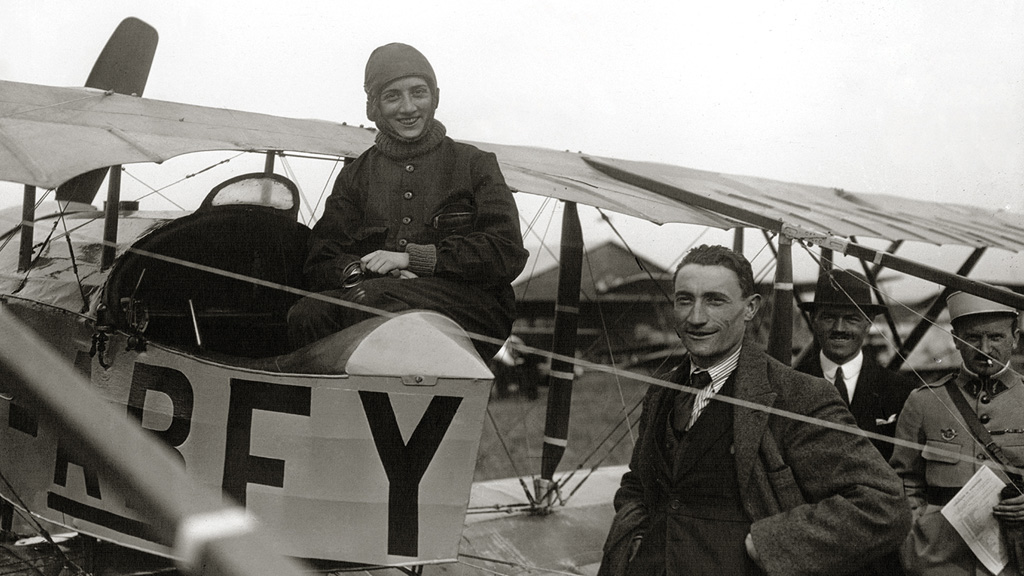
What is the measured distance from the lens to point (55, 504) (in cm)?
387

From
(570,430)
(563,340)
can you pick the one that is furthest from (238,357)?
(570,430)

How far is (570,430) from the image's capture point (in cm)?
Result: 1766

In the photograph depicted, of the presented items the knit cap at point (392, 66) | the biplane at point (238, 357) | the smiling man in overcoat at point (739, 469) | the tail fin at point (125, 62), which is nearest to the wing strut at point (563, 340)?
the biplane at point (238, 357)

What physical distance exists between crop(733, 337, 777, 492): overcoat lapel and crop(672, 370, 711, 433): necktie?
134 mm

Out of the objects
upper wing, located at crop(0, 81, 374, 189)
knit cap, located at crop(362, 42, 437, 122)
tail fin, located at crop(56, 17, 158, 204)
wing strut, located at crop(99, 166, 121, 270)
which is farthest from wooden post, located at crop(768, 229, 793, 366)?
tail fin, located at crop(56, 17, 158, 204)

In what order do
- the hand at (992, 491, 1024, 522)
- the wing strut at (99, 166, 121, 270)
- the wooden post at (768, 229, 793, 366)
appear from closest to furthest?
the hand at (992, 491, 1024, 522), the wing strut at (99, 166, 121, 270), the wooden post at (768, 229, 793, 366)

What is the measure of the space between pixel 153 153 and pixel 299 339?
1150 mm

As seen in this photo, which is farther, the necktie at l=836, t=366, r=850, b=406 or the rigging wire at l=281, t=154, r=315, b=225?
the necktie at l=836, t=366, r=850, b=406

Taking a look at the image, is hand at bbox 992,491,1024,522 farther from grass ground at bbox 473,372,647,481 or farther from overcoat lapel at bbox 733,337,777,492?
grass ground at bbox 473,372,647,481

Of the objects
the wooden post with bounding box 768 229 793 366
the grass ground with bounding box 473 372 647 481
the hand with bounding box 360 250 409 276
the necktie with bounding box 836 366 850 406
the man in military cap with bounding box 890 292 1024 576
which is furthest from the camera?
the grass ground with bounding box 473 372 647 481

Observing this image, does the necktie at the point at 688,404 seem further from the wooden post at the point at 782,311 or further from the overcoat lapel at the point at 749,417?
the wooden post at the point at 782,311

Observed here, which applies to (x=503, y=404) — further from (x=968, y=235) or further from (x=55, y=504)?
(x=55, y=504)

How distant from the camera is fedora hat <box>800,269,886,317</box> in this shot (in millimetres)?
5168

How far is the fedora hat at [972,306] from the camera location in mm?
3588
